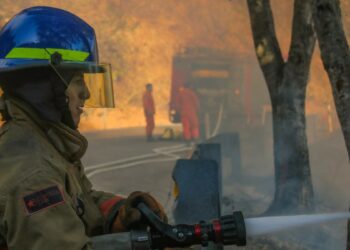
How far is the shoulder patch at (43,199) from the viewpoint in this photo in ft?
5.46

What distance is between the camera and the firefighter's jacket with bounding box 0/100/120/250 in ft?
5.43

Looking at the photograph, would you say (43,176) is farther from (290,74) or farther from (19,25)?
(290,74)

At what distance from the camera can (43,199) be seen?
169 centimetres

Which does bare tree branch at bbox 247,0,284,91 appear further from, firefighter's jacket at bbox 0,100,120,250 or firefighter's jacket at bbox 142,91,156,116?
firefighter's jacket at bbox 142,91,156,116

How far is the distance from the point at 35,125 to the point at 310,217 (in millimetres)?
1395

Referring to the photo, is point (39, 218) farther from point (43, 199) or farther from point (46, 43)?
point (46, 43)

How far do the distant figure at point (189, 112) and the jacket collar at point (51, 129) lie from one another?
13.3 metres

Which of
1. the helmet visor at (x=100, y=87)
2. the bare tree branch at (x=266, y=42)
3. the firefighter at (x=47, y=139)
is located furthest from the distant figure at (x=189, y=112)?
the firefighter at (x=47, y=139)

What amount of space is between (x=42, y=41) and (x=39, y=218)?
2.61 feet

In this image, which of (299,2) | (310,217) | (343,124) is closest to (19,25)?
(310,217)

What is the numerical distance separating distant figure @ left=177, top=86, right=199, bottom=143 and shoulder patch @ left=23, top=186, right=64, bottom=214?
44.9 ft

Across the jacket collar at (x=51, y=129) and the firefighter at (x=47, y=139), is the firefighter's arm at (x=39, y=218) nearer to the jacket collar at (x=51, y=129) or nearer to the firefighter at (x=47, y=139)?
the firefighter at (x=47, y=139)

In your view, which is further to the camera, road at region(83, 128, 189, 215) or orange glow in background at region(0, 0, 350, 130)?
orange glow in background at region(0, 0, 350, 130)

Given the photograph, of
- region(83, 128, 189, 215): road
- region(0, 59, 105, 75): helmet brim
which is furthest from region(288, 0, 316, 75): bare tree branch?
region(0, 59, 105, 75): helmet brim
